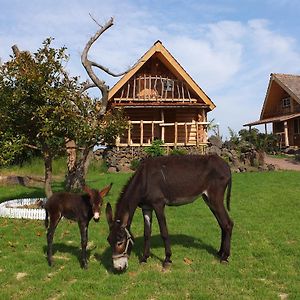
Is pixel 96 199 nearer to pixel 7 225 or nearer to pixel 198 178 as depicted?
pixel 198 178

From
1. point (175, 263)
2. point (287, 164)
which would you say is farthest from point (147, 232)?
point (287, 164)

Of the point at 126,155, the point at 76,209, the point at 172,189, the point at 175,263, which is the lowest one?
the point at 175,263

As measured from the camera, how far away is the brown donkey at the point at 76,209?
270 inches

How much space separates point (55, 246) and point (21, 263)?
116 centimetres

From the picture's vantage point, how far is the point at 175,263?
23.2ft

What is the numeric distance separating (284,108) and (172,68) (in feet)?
54.7

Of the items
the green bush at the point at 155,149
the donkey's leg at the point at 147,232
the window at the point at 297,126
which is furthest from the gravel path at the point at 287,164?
the donkey's leg at the point at 147,232

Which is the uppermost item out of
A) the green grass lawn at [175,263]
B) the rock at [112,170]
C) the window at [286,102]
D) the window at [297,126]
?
the window at [286,102]

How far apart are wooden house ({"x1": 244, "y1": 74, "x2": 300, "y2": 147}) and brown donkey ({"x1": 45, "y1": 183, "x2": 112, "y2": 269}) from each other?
101 ft

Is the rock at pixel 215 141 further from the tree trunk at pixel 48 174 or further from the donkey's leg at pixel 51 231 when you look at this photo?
the donkey's leg at pixel 51 231

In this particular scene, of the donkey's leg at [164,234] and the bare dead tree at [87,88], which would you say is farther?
the bare dead tree at [87,88]

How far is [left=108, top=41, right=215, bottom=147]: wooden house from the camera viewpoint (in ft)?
87.5

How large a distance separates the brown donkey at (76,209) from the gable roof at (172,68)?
761 inches

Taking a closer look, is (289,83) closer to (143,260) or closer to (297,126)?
(297,126)
